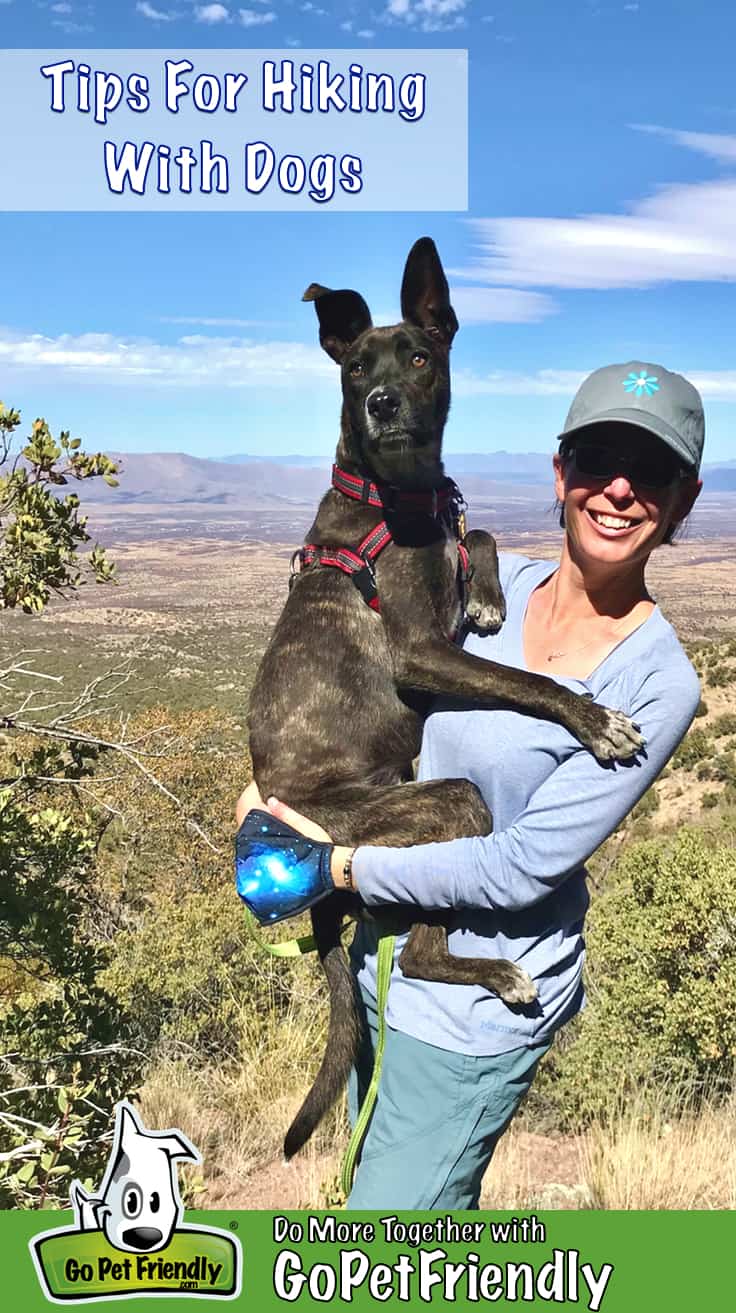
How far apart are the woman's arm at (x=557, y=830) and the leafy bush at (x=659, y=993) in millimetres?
5052

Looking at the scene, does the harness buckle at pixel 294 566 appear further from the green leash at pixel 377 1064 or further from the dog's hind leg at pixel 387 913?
the green leash at pixel 377 1064

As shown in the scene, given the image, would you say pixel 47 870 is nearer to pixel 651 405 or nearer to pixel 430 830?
pixel 430 830

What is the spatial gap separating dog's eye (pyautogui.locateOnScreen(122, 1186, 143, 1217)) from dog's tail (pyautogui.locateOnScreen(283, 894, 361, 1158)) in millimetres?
439

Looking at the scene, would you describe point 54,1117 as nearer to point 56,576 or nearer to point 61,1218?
point 61,1218

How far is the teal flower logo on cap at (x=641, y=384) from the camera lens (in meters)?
2.62

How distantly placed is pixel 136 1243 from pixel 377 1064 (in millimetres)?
869

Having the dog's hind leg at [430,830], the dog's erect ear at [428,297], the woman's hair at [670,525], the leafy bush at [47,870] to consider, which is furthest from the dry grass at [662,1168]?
the dog's erect ear at [428,297]

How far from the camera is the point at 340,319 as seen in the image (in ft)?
12.4

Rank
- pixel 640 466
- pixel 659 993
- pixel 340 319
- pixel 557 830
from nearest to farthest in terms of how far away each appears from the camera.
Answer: pixel 557 830, pixel 640 466, pixel 340 319, pixel 659 993


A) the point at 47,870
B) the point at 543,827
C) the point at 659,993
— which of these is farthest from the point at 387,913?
the point at 659,993

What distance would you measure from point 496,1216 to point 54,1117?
240cm

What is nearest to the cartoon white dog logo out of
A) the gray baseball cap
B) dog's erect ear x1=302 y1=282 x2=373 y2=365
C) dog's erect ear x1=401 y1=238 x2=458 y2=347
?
the gray baseball cap

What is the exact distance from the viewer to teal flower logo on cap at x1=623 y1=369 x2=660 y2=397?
2.62 meters

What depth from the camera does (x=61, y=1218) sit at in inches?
122
